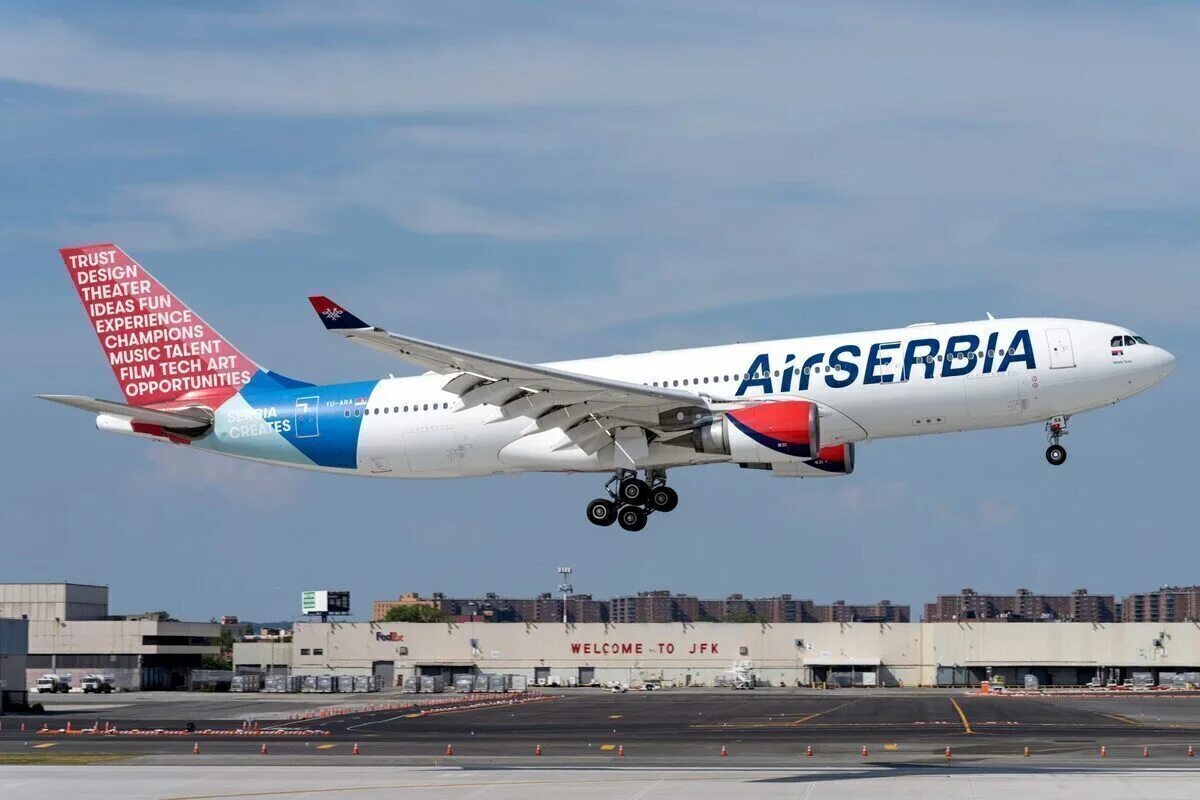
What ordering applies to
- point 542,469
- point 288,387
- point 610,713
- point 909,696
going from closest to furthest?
point 542,469 → point 288,387 → point 610,713 → point 909,696

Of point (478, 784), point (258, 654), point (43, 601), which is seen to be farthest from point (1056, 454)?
point (43, 601)

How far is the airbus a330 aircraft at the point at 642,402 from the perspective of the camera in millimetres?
A: 48438

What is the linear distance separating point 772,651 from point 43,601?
218ft

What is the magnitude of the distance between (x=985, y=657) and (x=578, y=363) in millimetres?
→ 88469

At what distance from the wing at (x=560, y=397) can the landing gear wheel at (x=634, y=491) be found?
75.5 inches

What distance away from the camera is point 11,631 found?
3691 inches

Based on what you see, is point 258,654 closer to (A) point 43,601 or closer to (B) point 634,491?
(A) point 43,601

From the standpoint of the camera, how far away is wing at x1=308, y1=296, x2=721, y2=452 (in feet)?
156

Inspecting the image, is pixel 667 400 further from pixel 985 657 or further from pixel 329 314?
pixel 985 657

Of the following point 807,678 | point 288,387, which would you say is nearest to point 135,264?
point 288,387

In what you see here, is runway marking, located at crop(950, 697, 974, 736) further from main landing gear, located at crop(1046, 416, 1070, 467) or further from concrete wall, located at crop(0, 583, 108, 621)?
concrete wall, located at crop(0, 583, 108, 621)

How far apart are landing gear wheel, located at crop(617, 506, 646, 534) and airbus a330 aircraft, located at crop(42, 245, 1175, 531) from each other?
2.7 inches

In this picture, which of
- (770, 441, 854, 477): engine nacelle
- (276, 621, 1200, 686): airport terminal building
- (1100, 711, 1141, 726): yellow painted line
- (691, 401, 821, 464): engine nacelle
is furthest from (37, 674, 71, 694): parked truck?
(691, 401, 821, 464): engine nacelle

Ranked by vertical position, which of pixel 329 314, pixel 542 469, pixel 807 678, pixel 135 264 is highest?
pixel 135 264
